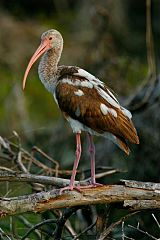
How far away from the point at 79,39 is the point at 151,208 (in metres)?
22.1

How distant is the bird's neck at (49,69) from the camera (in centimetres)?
927

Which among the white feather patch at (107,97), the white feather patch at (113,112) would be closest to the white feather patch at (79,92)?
the white feather patch at (107,97)

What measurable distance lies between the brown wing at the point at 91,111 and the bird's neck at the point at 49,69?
229 millimetres

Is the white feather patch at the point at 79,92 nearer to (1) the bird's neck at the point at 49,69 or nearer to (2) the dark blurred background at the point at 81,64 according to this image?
(1) the bird's neck at the point at 49,69

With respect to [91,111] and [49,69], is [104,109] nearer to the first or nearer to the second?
[91,111]

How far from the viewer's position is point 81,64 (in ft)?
77.8

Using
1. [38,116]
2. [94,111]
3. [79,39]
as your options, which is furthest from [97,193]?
[79,39]

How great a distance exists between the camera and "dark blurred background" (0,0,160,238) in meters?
13.0

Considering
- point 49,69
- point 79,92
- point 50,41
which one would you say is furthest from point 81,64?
point 79,92

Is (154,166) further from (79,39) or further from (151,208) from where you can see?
(79,39)

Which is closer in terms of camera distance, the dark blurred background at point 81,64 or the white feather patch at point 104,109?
the white feather patch at point 104,109

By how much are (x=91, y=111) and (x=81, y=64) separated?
583 inches

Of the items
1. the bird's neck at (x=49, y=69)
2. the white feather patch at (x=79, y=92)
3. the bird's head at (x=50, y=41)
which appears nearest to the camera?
the white feather patch at (x=79, y=92)

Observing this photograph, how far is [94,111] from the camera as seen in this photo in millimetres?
8930
